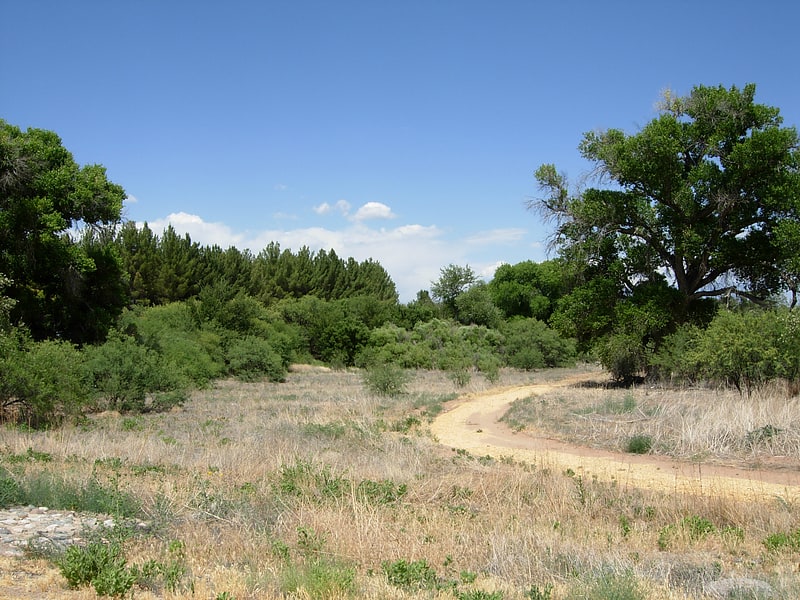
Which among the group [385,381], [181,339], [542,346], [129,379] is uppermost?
[181,339]

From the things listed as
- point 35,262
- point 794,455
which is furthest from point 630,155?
point 35,262

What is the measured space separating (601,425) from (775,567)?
9.52m

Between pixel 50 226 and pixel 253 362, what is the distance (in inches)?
538

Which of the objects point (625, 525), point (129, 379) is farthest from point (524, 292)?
point (625, 525)

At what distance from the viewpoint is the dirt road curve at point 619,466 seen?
1055cm

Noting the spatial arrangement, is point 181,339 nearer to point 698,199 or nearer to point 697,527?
point 698,199

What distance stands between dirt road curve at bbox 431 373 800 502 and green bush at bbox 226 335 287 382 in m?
17.7

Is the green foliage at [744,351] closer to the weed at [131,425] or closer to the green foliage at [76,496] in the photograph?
the weed at [131,425]

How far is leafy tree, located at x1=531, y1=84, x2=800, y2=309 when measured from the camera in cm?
2419

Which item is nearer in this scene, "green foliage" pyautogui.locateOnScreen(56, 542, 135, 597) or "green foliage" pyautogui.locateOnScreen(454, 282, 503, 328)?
"green foliage" pyautogui.locateOnScreen(56, 542, 135, 597)

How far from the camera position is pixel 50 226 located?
77.5ft

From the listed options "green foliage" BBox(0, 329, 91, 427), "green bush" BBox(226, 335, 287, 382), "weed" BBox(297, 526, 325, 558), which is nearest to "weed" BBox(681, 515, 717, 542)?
"weed" BBox(297, 526, 325, 558)

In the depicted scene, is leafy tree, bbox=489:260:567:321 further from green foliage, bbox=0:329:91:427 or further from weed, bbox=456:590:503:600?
weed, bbox=456:590:503:600

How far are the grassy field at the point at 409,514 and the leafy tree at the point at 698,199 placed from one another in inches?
456
